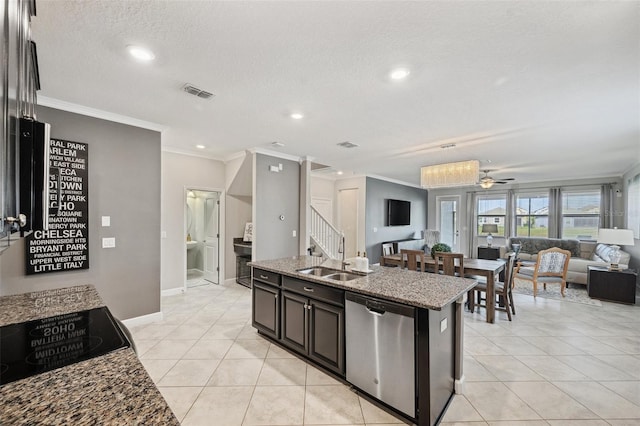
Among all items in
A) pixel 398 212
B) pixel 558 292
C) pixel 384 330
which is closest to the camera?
pixel 384 330

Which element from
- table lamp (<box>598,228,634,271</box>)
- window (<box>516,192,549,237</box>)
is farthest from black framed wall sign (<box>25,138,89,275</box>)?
window (<box>516,192,549,237</box>)

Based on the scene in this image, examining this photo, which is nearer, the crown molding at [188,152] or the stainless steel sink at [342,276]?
the stainless steel sink at [342,276]

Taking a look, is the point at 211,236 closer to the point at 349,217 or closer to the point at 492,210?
the point at 349,217

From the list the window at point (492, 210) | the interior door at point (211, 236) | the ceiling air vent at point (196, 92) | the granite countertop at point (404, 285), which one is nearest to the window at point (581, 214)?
the window at point (492, 210)

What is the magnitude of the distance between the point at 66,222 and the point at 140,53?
2.14 meters

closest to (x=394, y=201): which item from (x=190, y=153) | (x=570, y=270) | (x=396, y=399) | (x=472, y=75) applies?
(x=570, y=270)

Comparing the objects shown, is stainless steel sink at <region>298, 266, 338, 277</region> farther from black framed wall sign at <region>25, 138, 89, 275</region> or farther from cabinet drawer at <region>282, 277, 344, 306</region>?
black framed wall sign at <region>25, 138, 89, 275</region>

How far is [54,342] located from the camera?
1.23 meters

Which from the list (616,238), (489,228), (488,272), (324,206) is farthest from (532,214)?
(324,206)

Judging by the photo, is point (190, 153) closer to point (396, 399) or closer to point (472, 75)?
point (472, 75)

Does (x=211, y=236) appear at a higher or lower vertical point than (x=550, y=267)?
higher

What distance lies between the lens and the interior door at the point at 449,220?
9.68 meters

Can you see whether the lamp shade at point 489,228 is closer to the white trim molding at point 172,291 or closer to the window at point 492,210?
the window at point 492,210

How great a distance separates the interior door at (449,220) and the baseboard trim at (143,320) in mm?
8874
